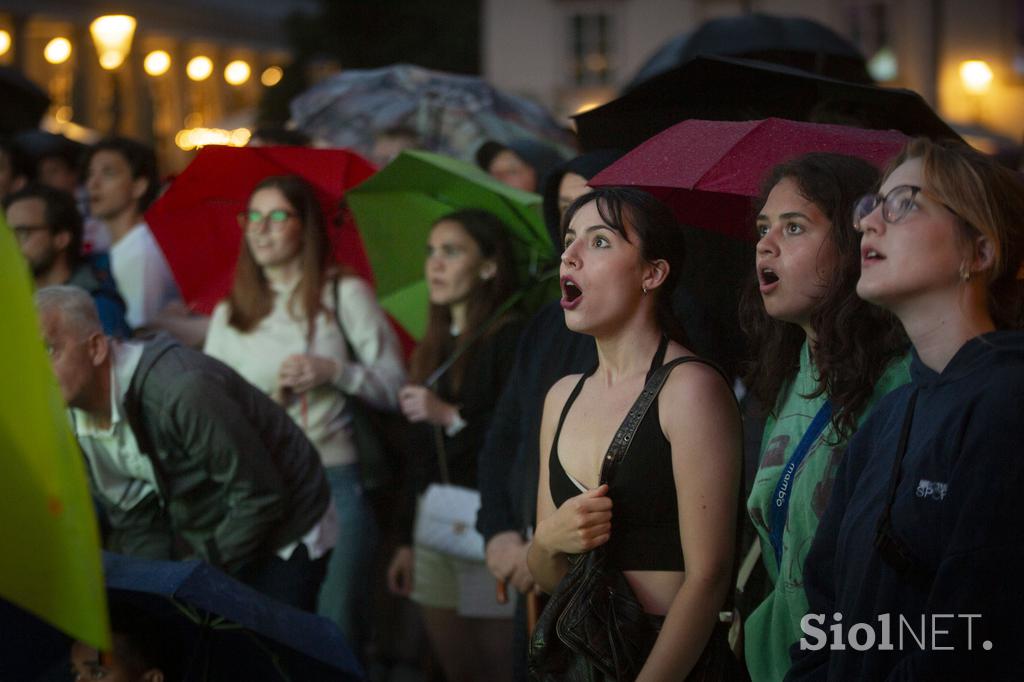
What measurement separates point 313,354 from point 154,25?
4621cm

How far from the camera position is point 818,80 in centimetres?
491

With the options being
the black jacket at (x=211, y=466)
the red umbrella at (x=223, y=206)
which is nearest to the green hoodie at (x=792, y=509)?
the black jacket at (x=211, y=466)

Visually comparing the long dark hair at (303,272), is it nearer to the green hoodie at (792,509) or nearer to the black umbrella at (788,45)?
the black umbrella at (788,45)

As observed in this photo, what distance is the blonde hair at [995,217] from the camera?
2.97 m

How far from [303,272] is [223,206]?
754 mm

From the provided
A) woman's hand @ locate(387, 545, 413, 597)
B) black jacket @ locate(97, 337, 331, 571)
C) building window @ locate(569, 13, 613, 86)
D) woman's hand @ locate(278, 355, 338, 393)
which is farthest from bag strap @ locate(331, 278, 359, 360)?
building window @ locate(569, 13, 613, 86)

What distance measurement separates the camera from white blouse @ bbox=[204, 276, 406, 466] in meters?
6.38

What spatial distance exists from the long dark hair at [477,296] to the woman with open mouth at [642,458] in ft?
8.05

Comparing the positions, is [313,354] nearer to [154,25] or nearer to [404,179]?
[404,179]

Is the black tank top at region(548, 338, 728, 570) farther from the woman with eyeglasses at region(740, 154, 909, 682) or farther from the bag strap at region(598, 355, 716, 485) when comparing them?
the woman with eyeglasses at region(740, 154, 909, 682)

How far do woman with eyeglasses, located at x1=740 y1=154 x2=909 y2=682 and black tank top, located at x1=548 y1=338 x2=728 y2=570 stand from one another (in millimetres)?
264

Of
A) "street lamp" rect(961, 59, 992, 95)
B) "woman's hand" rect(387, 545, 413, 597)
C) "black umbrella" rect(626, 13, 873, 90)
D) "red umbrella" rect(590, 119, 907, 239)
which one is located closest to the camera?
"red umbrella" rect(590, 119, 907, 239)

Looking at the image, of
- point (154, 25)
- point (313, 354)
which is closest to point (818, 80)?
point (313, 354)

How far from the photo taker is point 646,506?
11.9ft
